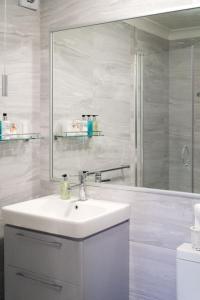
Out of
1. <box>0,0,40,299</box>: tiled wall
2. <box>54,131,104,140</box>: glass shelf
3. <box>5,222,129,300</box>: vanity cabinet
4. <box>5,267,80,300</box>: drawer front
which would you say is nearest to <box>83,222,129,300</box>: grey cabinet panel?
<box>5,222,129,300</box>: vanity cabinet

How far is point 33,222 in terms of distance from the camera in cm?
207

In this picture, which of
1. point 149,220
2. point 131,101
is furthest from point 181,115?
point 149,220

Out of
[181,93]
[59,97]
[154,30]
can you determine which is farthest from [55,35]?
[181,93]

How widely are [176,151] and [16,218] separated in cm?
95

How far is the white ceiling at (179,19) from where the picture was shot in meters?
2.06

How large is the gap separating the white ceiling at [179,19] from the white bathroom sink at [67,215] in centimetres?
104

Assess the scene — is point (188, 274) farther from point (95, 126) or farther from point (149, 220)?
point (95, 126)

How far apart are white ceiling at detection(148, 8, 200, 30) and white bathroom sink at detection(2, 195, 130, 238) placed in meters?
1.04

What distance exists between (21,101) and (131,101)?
735mm

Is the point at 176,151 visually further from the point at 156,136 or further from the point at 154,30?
the point at 154,30

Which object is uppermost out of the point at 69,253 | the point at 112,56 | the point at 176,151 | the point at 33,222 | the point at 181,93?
the point at 112,56

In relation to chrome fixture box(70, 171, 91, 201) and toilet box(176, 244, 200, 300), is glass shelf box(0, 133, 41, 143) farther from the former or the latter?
toilet box(176, 244, 200, 300)

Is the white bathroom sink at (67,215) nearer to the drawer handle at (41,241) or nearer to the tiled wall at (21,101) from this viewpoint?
the drawer handle at (41,241)

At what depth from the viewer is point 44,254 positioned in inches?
81.4
